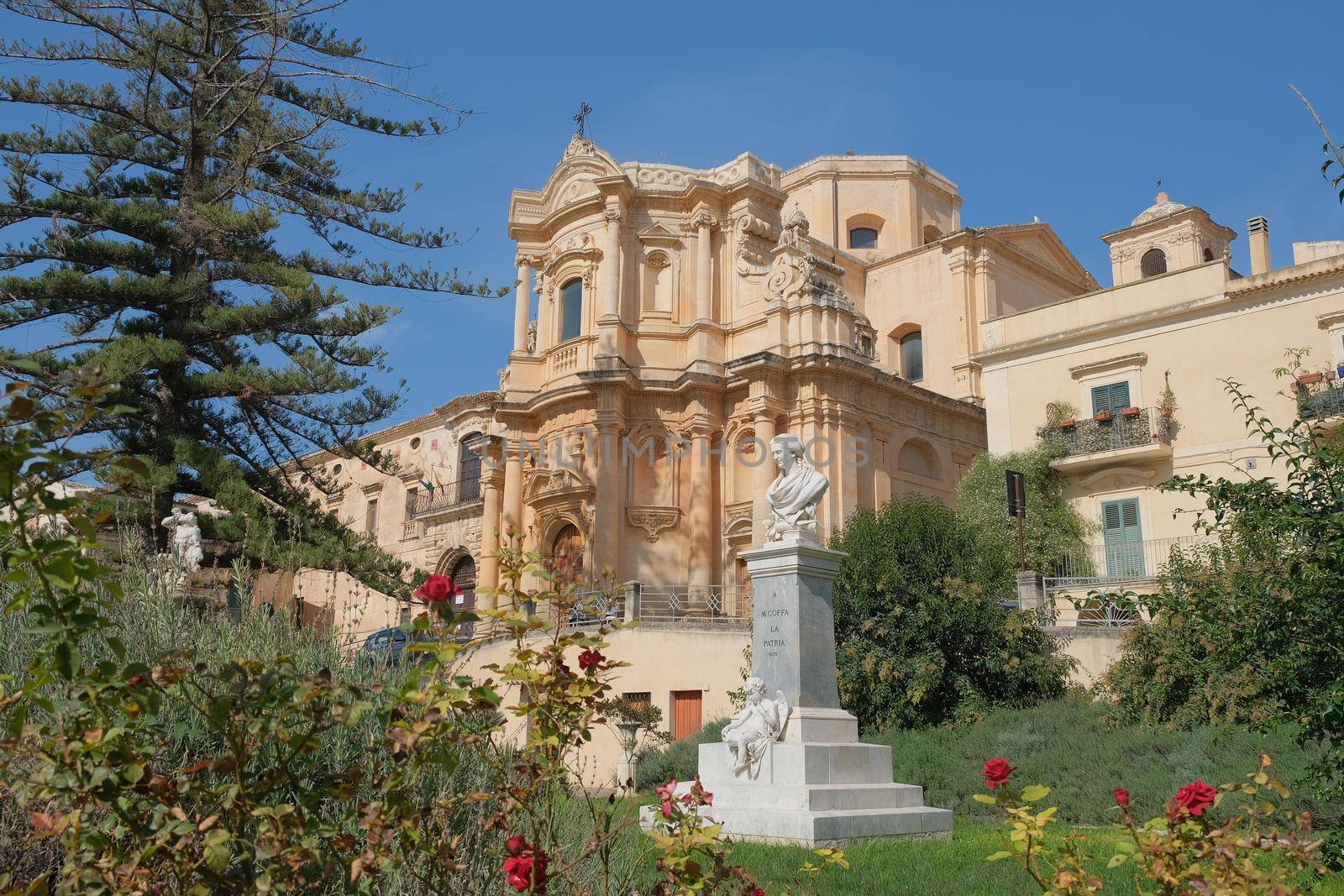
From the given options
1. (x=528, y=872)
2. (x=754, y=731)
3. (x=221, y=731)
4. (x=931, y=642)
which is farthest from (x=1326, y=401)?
(x=221, y=731)

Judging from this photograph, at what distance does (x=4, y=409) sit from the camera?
2.96 metres

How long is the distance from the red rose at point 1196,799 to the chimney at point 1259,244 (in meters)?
22.7

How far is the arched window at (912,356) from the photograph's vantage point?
109 feet

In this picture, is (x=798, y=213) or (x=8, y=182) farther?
(x=798, y=213)

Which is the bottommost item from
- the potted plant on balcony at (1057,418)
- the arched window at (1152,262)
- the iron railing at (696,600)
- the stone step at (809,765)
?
the stone step at (809,765)

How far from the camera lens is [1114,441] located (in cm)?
2245

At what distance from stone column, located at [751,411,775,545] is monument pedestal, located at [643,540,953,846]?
46.4 ft

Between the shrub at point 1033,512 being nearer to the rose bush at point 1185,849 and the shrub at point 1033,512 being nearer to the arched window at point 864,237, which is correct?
the arched window at point 864,237

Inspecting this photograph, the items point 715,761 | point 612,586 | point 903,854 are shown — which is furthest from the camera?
point 715,761

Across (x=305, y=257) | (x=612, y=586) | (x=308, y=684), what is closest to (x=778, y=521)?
(x=612, y=586)

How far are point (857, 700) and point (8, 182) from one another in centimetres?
1503

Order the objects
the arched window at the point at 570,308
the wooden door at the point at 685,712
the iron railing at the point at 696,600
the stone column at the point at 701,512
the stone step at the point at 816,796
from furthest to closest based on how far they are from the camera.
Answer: the arched window at the point at 570,308
the stone column at the point at 701,512
the iron railing at the point at 696,600
the wooden door at the point at 685,712
the stone step at the point at 816,796

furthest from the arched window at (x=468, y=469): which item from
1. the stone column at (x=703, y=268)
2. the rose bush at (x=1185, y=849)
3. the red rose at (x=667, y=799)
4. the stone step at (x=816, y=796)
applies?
the rose bush at (x=1185, y=849)

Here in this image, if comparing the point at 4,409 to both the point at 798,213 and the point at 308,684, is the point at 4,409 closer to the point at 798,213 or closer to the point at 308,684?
the point at 308,684
